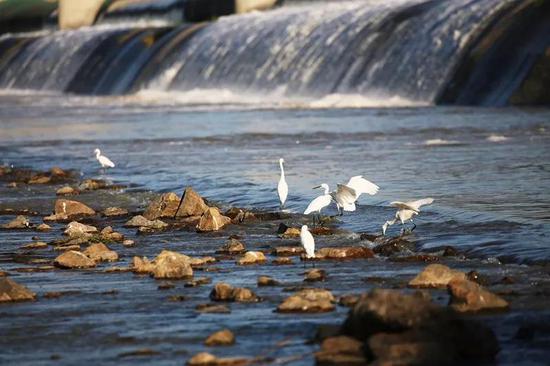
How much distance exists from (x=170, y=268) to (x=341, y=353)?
3.45 m

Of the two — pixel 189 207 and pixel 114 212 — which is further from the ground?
pixel 189 207

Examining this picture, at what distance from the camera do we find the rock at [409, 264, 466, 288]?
380 inches

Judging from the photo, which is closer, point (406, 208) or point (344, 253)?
point (344, 253)

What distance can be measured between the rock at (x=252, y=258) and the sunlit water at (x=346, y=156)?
1.38m

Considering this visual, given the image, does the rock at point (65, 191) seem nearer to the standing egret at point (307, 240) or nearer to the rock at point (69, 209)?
the rock at point (69, 209)

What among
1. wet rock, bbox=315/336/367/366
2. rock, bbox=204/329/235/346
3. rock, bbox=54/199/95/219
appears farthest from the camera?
rock, bbox=54/199/95/219

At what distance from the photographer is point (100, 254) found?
38.8ft

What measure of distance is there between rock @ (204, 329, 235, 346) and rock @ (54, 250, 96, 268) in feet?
11.7

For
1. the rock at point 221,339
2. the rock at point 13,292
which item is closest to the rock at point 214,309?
the rock at point 221,339

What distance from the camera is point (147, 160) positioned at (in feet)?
77.8

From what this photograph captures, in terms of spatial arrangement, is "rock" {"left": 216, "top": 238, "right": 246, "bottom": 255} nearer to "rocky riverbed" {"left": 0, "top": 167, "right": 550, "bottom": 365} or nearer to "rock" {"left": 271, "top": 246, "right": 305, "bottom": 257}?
"rocky riverbed" {"left": 0, "top": 167, "right": 550, "bottom": 365}

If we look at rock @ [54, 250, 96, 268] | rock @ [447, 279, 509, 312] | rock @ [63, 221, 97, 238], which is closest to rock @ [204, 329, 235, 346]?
rock @ [447, 279, 509, 312]

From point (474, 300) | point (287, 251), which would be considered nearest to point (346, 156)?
point (287, 251)

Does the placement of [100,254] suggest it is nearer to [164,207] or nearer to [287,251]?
[287,251]
